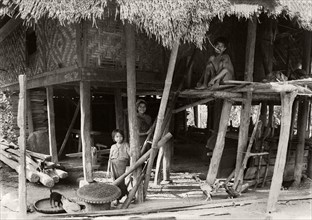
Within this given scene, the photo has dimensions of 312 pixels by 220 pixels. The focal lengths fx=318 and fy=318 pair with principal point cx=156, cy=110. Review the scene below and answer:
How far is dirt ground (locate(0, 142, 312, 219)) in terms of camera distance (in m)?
5.73

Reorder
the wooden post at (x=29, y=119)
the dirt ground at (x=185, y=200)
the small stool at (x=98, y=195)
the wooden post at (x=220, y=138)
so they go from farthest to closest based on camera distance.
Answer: the wooden post at (x=29, y=119) → the wooden post at (x=220, y=138) → the dirt ground at (x=185, y=200) → the small stool at (x=98, y=195)

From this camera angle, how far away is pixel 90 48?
23.0ft

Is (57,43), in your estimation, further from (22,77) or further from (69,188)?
(69,188)

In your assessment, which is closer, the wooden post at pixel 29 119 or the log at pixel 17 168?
the log at pixel 17 168

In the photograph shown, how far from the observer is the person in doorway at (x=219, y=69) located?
691 centimetres

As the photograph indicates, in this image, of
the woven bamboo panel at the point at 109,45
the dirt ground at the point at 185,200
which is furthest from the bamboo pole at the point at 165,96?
the woven bamboo panel at the point at 109,45

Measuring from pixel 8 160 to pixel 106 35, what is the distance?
4367mm

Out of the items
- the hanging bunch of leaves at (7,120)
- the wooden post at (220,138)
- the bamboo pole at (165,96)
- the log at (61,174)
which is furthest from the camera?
the hanging bunch of leaves at (7,120)

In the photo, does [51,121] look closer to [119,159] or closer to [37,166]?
[37,166]

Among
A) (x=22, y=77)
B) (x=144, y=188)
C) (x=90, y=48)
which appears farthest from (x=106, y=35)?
(x=144, y=188)

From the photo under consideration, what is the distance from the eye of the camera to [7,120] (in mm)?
11539

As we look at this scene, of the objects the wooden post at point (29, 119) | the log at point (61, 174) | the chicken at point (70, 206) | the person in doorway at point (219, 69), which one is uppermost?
the person in doorway at point (219, 69)

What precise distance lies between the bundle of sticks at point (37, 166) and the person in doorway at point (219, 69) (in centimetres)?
384

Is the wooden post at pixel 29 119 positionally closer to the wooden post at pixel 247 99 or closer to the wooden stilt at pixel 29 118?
the wooden stilt at pixel 29 118
